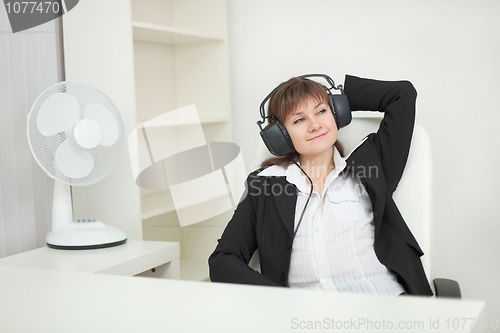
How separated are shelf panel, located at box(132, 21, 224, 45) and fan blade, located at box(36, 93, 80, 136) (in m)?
0.53

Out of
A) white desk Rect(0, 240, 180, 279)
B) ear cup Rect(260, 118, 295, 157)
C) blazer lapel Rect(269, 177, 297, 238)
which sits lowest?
white desk Rect(0, 240, 180, 279)

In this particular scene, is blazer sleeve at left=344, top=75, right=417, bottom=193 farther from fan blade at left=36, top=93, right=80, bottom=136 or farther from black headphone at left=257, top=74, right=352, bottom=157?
fan blade at left=36, top=93, right=80, bottom=136

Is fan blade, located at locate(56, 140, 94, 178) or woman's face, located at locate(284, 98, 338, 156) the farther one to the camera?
→ fan blade, located at locate(56, 140, 94, 178)

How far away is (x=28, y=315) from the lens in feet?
1.44

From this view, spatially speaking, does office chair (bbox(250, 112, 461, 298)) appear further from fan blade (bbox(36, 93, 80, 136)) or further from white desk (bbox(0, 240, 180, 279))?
fan blade (bbox(36, 93, 80, 136))

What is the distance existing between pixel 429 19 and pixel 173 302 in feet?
6.43

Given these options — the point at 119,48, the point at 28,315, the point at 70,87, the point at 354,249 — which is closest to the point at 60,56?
the point at 119,48

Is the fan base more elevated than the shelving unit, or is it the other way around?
the shelving unit

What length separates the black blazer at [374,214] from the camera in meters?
1.29

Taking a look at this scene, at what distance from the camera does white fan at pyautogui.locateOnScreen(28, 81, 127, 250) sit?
4.96ft

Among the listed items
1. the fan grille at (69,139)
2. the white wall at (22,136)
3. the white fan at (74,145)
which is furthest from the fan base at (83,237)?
the white wall at (22,136)
